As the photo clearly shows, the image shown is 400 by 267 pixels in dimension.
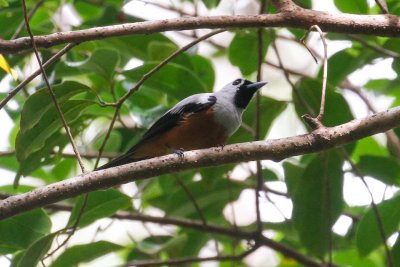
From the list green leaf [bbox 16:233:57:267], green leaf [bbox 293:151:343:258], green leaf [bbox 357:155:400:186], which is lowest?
green leaf [bbox 16:233:57:267]

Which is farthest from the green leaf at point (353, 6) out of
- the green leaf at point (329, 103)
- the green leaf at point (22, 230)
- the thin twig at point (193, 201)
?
the green leaf at point (22, 230)

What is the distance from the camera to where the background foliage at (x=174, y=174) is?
3604 millimetres

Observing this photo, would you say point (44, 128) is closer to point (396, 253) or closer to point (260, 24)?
point (260, 24)

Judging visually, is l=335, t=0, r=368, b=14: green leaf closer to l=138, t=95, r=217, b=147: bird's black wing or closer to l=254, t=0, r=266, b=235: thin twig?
l=254, t=0, r=266, b=235: thin twig

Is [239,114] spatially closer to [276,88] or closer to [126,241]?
[126,241]

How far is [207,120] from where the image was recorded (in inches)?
167

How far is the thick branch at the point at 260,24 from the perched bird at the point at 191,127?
1.20 m

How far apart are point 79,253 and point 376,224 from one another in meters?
1.49

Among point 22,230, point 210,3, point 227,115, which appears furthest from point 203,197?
point 22,230

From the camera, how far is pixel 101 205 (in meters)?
3.57

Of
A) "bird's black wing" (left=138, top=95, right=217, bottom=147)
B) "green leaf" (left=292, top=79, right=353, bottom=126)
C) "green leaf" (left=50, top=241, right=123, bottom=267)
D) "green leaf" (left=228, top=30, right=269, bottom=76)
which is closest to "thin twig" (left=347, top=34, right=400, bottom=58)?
"green leaf" (left=292, top=79, right=353, bottom=126)

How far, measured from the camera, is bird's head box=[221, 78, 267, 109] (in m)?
4.60

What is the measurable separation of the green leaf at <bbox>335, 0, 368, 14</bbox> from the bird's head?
30.8 inches

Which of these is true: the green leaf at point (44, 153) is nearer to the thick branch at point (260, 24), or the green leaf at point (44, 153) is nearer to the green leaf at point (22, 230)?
the green leaf at point (22, 230)
